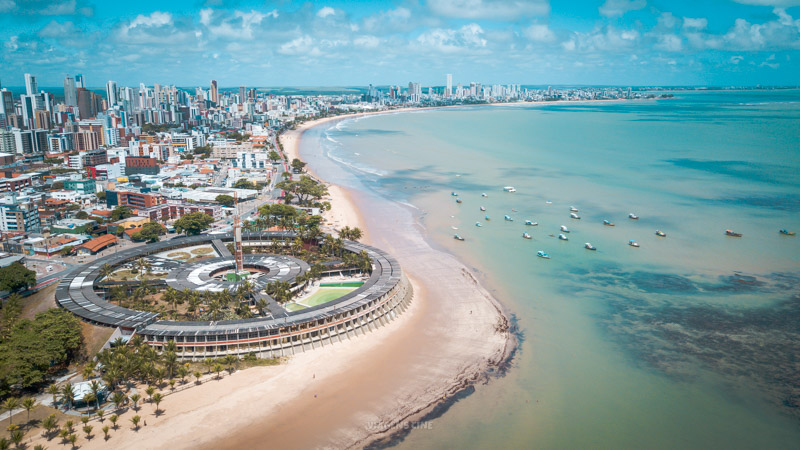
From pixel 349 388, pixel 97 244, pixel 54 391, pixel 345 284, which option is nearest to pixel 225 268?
pixel 345 284

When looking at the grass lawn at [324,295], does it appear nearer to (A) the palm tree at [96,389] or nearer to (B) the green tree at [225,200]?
(A) the palm tree at [96,389]

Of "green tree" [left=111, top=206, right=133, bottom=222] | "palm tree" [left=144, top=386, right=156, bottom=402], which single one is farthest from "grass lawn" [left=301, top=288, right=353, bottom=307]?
"green tree" [left=111, top=206, right=133, bottom=222]

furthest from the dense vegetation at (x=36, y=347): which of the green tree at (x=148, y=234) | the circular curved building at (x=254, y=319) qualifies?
the green tree at (x=148, y=234)

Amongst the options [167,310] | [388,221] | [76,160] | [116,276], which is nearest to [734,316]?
[388,221]

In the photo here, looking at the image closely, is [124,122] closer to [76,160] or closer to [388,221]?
[76,160]

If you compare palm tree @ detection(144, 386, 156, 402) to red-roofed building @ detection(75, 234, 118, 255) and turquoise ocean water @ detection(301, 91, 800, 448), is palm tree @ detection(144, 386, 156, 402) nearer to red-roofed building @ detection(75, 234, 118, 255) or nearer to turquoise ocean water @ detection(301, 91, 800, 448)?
turquoise ocean water @ detection(301, 91, 800, 448)

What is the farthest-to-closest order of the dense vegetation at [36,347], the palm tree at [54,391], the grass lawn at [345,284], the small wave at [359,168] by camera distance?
the small wave at [359,168] → the grass lawn at [345,284] → the dense vegetation at [36,347] → the palm tree at [54,391]

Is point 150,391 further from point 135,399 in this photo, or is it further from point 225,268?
point 225,268
